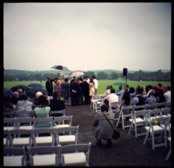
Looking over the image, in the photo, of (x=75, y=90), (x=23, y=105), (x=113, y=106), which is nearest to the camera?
(x=23, y=105)

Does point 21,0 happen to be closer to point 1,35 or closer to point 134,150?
point 1,35

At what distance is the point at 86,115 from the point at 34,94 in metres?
3.03

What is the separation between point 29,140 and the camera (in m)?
4.16

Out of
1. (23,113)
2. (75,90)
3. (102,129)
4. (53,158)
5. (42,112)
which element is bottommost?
(53,158)

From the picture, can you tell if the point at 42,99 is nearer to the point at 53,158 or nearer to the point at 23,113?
the point at 23,113

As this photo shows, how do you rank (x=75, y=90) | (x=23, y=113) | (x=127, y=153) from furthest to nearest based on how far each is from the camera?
1. (x=75, y=90)
2. (x=23, y=113)
3. (x=127, y=153)

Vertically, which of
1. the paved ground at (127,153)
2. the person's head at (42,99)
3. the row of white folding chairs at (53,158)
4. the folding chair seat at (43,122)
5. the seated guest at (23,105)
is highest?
the person's head at (42,99)

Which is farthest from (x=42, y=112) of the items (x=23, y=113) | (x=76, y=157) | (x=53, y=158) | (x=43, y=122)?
(x=76, y=157)

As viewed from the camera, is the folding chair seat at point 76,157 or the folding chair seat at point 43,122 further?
the folding chair seat at point 43,122

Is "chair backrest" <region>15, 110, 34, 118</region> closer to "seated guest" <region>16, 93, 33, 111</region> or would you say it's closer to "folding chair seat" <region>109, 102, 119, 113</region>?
"seated guest" <region>16, 93, 33, 111</region>

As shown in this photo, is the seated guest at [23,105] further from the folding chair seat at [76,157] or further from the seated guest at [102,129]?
the folding chair seat at [76,157]

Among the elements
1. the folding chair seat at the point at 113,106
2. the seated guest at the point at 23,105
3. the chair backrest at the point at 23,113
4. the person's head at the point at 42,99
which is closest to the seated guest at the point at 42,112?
the person's head at the point at 42,99

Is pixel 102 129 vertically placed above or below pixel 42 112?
below

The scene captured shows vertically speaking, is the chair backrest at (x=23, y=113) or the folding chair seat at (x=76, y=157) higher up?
the chair backrest at (x=23, y=113)
